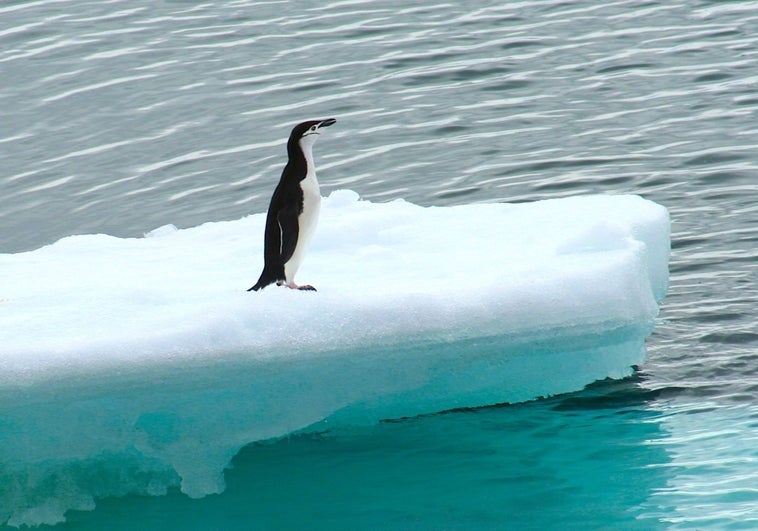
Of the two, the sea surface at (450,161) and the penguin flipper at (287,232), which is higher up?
the penguin flipper at (287,232)

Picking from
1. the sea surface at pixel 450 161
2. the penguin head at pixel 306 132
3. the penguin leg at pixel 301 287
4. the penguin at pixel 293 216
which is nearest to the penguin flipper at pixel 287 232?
the penguin at pixel 293 216

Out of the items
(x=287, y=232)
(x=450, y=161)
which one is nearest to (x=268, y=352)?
(x=287, y=232)

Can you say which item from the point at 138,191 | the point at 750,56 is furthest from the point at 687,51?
the point at 138,191

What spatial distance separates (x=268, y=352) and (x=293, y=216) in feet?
2.67

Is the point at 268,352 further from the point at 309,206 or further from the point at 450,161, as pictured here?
the point at 450,161

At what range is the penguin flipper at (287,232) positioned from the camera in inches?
200

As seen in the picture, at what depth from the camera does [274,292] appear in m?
4.77

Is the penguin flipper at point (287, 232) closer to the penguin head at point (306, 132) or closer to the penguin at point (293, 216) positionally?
the penguin at point (293, 216)

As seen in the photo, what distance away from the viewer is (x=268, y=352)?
179 inches

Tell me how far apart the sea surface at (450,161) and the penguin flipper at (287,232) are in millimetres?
882

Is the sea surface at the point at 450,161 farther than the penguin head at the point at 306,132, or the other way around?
the penguin head at the point at 306,132

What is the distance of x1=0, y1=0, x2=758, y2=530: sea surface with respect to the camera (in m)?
4.88

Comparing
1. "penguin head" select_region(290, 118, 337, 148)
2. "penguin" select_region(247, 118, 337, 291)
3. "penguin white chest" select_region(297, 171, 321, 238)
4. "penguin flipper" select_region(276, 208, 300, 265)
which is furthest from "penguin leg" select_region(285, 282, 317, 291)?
"penguin head" select_region(290, 118, 337, 148)

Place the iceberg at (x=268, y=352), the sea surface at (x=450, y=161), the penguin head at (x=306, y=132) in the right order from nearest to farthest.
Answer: the iceberg at (x=268, y=352), the sea surface at (x=450, y=161), the penguin head at (x=306, y=132)
